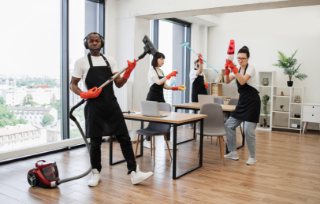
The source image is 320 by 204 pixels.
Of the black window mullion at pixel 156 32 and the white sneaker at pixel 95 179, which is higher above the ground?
the black window mullion at pixel 156 32

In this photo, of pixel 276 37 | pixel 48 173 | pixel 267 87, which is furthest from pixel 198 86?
pixel 48 173

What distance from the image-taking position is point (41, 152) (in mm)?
4680

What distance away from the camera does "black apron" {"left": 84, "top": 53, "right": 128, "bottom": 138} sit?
10.5 ft

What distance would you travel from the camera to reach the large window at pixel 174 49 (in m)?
7.45

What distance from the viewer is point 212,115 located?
14.0 ft

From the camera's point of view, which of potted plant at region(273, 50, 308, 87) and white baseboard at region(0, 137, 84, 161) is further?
potted plant at region(273, 50, 308, 87)

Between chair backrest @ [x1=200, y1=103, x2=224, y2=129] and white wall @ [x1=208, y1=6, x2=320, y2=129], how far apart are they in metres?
4.11

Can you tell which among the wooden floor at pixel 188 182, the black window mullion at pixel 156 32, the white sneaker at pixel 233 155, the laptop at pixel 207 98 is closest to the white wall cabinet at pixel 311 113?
the wooden floor at pixel 188 182

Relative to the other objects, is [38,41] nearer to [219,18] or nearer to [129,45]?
[129,45]

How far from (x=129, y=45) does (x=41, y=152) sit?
8.09 feet

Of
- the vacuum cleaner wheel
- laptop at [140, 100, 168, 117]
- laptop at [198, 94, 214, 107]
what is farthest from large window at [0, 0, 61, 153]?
laptop at [198, 94, 214, 107]

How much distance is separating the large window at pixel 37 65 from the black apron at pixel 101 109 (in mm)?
1743

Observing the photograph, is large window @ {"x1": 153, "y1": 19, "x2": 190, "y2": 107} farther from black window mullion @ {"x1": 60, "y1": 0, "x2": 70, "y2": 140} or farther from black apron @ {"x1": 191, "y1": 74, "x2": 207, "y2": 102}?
black window mullion @ {"x1": 60, "y1": 0, "x2": 70, "y2": 140}

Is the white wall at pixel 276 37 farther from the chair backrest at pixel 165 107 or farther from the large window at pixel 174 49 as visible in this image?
the chair backrest at pixel 165 107
